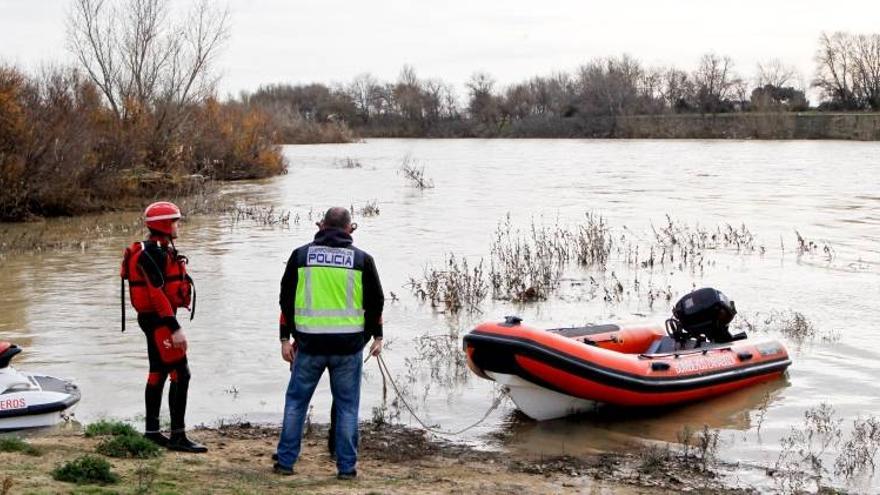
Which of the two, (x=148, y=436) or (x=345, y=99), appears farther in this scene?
(x=345, y=99)

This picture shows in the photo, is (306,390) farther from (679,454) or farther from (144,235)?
(144,235)

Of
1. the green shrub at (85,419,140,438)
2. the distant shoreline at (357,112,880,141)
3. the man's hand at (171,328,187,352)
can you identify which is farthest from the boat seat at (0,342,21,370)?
the distant shoreline at (357,112,880,141)

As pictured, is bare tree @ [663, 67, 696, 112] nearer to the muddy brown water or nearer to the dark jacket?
the muddy brown water

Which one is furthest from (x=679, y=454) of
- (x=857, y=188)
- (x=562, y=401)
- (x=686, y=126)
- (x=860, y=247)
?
(x=686, y=126)

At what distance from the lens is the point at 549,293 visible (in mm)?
13492

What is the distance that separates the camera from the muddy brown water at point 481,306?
8.39 metres

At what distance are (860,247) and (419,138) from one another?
70603 mm

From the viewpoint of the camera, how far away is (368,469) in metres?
6.31

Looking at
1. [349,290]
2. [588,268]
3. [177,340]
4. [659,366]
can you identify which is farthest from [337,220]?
[588,268]

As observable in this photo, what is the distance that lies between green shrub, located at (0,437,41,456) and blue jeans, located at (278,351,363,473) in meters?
1.42

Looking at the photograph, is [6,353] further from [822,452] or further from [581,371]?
[822,452]

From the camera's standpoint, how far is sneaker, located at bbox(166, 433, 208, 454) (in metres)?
6.35

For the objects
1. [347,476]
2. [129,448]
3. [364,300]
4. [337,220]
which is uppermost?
[337,220]

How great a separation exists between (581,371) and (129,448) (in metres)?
3.43
